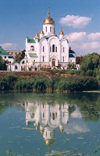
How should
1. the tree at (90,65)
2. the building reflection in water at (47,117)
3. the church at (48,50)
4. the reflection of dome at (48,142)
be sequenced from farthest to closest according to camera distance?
the church at (48,50) → the tree at (90,65) → the building reflection in water at (47,117) → the reflection of dome at (48,142)

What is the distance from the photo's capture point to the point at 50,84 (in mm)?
27641

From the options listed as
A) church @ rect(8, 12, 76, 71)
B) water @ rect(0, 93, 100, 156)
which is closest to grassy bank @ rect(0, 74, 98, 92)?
water @ rect(0, 93, 100, 156)

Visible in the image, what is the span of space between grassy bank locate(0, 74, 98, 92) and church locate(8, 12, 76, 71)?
10.8m

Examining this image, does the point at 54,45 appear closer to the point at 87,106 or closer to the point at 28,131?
the point at 87,106

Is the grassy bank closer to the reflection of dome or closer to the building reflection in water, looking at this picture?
the building reflection in water

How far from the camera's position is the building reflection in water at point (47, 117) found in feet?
38.0

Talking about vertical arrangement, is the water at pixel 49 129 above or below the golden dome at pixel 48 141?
above

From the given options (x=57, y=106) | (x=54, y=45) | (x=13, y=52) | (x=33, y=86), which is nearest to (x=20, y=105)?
(x=57, y=106)

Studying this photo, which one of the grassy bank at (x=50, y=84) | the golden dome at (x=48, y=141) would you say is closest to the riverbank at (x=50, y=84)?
the grassy bank at (x=50, y=84)

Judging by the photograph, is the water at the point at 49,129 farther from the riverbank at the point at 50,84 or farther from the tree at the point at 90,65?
the tree at the point at 90,65

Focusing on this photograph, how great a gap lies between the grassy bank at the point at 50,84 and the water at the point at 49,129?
787 cm

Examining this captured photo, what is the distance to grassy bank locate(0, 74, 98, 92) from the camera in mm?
26984

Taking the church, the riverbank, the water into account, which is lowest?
the water

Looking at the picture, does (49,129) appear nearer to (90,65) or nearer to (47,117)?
(47,117)
